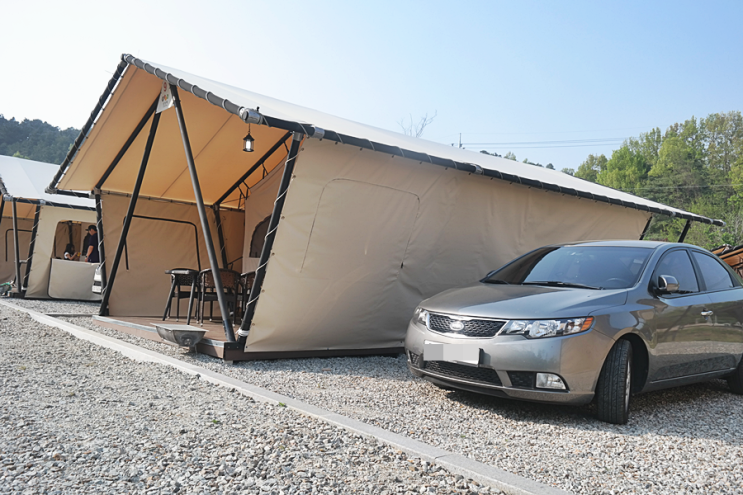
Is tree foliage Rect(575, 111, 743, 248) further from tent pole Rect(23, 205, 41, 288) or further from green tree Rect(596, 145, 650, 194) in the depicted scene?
tent pole Rect(23, 205, 41, 288)

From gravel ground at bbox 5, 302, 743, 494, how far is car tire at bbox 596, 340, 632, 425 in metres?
0.10

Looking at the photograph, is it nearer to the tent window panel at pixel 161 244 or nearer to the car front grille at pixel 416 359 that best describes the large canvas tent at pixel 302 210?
the tent window panel at pixel 161 244

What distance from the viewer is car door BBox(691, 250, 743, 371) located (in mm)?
5469

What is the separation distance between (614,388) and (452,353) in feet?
4.04

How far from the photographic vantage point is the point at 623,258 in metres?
5.28

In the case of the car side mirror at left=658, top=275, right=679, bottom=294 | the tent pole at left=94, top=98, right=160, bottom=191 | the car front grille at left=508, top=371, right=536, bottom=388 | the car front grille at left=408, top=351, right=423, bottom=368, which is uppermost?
the tent pole at left=94, top=98, right=160, bottom=191

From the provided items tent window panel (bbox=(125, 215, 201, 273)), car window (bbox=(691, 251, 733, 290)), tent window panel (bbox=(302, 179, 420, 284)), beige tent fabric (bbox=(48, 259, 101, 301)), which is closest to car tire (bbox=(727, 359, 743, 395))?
car window (bbox=(691, 251, 733, 290))

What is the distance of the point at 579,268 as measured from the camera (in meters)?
5.34

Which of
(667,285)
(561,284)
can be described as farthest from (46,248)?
(667,285)

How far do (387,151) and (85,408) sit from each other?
394 centimetres

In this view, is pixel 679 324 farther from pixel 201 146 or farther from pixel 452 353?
pixel 201 146

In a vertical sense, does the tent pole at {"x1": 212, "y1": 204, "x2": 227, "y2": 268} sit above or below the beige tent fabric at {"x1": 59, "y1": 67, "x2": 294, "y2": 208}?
below

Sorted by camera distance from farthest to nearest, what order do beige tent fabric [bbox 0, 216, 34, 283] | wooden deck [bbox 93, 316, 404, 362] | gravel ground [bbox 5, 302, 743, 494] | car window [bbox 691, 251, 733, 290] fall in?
beige tent fabric [bbox 0, 216, 34, 283] < wooden deck [bbox 93, 316, 404, 362] < car window [bbox 691, 251, 733, 290] < gravel ground [bbox 5, 302, 743, 494]

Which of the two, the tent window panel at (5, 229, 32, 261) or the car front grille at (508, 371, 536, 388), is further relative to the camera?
the tent window panel at (5, 229, 32, 261)
